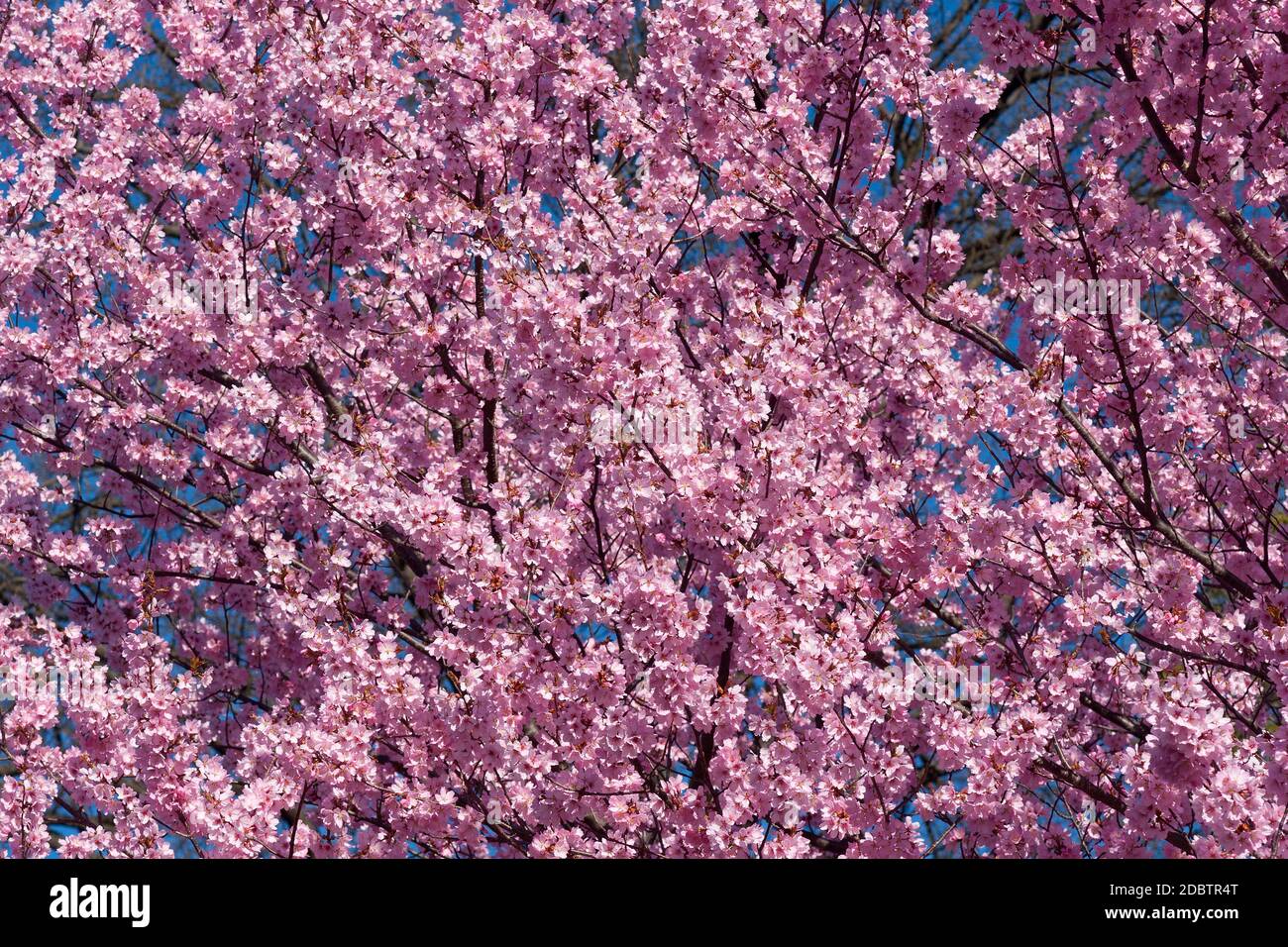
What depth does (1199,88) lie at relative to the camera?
7250mm

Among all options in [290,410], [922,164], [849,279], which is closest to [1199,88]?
[922,164]

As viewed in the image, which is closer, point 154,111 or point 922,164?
point 922,164

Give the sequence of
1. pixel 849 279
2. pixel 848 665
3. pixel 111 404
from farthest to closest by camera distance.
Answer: pixel 111 404
pixel 849 279
pixel 848 665

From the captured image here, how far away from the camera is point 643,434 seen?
288 inches

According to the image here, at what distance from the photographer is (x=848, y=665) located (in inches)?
284

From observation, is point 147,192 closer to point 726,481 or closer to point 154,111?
point 154,111

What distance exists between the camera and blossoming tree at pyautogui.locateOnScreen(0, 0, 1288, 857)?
7426 millimetres

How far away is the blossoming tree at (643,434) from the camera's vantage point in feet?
24.4

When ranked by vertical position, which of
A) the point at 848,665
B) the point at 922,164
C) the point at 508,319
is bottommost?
the point at 848,665

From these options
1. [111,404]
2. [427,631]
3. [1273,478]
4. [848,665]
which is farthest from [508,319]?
[1273,478]

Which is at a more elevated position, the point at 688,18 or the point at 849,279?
the point at 688,18
